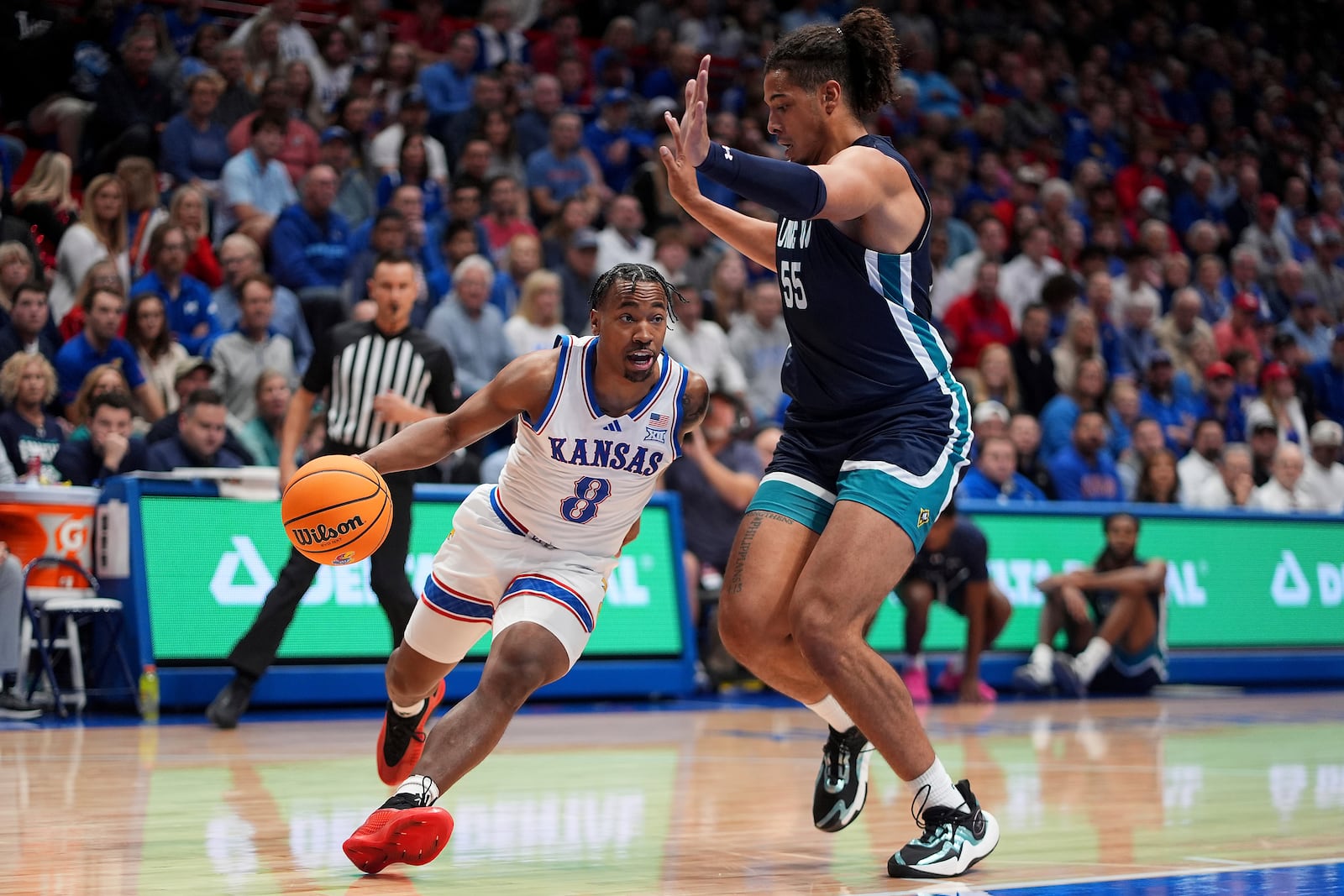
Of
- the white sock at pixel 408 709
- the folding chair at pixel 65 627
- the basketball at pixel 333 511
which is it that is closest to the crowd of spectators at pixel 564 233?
the folding chair at pixel 65 627

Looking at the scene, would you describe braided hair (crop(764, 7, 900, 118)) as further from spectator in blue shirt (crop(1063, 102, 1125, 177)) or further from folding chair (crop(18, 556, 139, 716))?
spectator in blue shirt (crop(1063, 102, 1125, 177))

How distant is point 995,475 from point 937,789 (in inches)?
314

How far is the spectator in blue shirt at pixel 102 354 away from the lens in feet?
34.3

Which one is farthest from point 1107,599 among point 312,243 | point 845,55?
point 845,55

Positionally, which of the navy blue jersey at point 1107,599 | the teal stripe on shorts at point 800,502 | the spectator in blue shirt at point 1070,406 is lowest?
the navy blue jersey at point 1107,599

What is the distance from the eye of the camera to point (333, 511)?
4.83 meters

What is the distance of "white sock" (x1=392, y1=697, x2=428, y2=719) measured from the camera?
582cm

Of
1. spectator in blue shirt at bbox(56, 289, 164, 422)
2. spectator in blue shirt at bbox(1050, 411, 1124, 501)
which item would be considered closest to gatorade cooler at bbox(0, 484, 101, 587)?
spectator in blue shirt at bbox(56, 289, 164, 422)

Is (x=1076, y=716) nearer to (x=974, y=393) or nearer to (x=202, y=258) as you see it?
(x=974, y=393)

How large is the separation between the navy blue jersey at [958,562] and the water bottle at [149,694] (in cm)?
524

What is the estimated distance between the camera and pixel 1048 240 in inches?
653

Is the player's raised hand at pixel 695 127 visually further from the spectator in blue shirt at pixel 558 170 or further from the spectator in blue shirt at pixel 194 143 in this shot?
the spectator in blue shirt at pixel 558 170

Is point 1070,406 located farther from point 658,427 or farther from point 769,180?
point 769,180

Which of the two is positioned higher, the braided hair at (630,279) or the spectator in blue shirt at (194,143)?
the braided hair at (630,279)
